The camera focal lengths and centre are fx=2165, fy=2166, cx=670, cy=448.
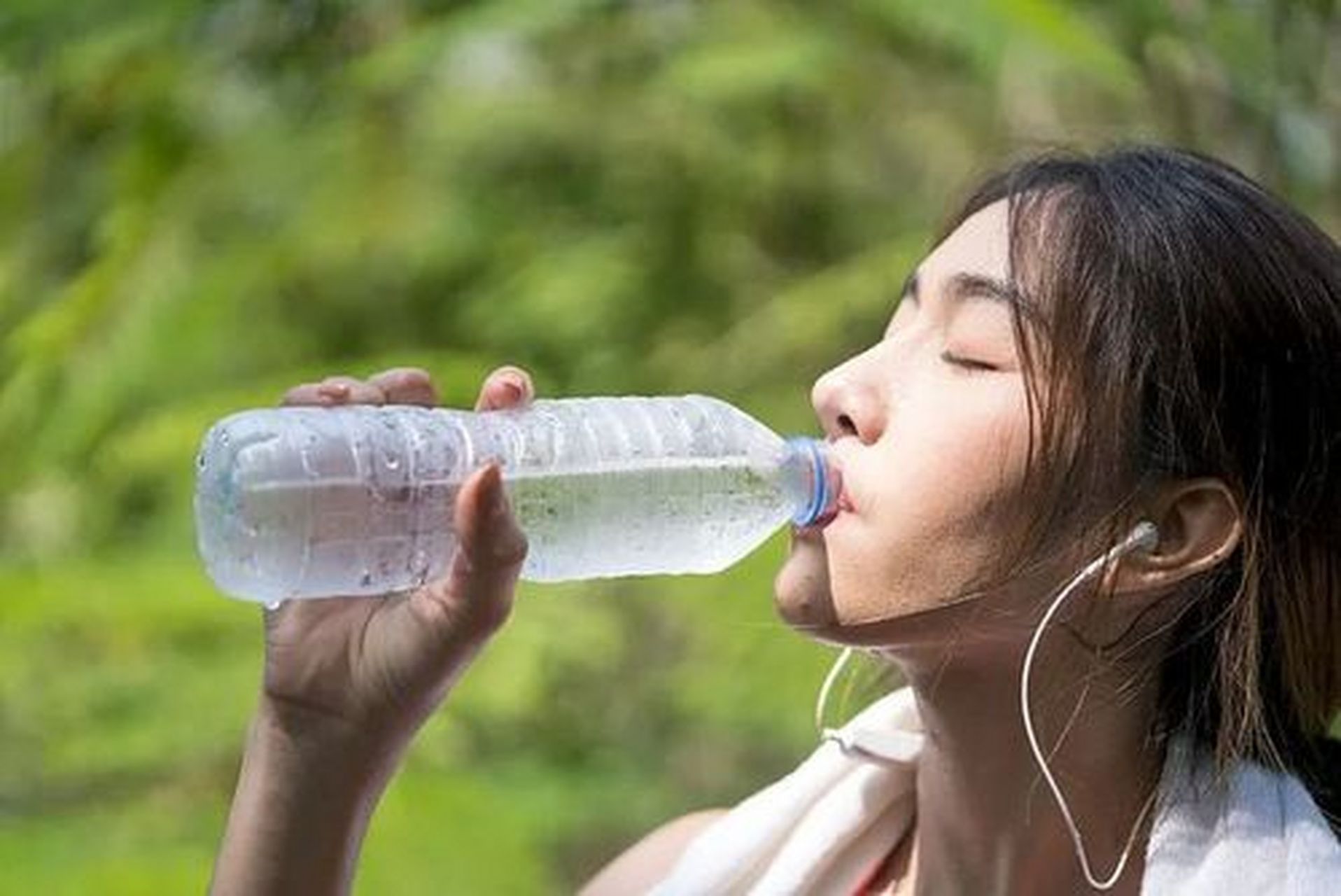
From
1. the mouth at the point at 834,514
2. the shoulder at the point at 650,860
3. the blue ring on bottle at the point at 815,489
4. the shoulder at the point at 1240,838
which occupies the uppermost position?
the blue ring on bottle at the point at 815,489

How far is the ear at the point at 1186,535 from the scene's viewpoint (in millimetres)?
1069

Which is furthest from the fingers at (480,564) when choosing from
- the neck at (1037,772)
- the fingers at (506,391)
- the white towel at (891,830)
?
the white towel at (891,830)

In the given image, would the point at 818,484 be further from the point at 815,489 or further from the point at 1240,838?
the point at 1240,838

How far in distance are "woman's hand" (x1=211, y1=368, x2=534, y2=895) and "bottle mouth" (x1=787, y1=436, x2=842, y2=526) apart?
0.46 ft

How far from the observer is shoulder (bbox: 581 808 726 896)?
4.40ft

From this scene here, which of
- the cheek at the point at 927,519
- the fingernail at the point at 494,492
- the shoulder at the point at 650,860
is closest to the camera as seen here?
the fingernail at the point at 494,492

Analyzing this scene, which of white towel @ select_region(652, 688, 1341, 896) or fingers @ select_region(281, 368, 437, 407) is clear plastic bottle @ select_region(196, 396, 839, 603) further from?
white towel @ select_region(652, 688, 1341, 896)

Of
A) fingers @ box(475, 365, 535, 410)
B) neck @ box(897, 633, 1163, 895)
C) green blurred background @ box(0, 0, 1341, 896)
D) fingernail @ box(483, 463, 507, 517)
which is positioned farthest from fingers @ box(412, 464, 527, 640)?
green blurred background @ box(0, 0, 1341, 896)

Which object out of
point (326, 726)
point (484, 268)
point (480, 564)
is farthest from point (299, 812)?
point (484, 268)

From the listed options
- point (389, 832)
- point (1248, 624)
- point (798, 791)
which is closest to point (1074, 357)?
point (1248, 624)

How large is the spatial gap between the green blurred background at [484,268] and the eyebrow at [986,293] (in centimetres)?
39

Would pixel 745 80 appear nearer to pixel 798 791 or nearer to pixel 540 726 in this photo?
pixel 540 726

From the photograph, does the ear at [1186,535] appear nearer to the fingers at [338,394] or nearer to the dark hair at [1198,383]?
the dark hair at [1198,383]

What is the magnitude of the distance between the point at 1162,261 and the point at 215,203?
1398 millimetres
